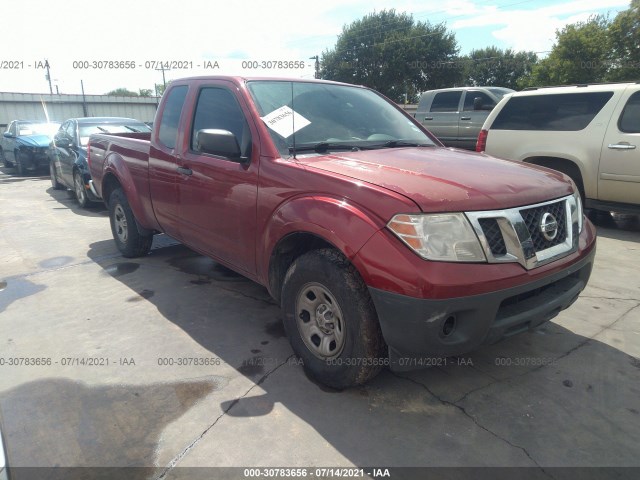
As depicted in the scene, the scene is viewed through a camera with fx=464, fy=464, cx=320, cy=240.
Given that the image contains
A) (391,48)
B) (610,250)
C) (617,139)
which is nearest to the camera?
(610,250)

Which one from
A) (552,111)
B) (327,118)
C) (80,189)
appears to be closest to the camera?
(327,118)

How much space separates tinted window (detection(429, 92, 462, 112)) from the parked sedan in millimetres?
10573

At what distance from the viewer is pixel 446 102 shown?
1209 cm

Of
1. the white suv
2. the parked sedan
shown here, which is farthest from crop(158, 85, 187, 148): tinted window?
the parked sedan

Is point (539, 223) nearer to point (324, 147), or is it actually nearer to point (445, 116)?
point (324, 147)

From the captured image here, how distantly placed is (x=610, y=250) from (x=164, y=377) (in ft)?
17.1

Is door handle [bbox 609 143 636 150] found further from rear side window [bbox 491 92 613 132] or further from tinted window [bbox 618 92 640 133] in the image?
rear side window [bbox 491 92 613 132]

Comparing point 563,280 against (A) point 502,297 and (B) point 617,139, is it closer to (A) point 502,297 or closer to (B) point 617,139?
(A) point 502,297

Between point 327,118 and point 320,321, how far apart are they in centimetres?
153

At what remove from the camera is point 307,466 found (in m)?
2.24

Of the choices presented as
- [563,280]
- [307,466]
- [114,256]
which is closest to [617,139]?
[563,280]

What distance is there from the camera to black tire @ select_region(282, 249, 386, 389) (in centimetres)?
248

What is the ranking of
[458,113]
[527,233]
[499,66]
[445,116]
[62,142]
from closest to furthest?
[527,233], [62,142], [458,113], [445,116], [499,66]

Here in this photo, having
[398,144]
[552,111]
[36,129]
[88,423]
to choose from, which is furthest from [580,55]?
[88,423]
